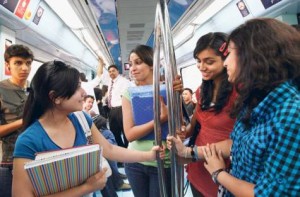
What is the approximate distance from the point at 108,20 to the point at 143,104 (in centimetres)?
529

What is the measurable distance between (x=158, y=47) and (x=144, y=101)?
36 centimetres

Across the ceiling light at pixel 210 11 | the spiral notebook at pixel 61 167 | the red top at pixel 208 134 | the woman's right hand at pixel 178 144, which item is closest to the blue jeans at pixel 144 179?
the red top at pixel 208 134

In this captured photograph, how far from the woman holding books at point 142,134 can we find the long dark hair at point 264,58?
777 mm

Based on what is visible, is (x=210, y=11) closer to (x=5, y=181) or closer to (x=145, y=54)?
(x=145, y=54)

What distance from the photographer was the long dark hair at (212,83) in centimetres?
146

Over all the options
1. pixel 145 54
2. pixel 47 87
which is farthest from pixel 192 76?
pixel 47 87

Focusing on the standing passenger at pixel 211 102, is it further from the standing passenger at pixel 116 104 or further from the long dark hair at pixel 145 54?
the standing passenger at pixel 116 104

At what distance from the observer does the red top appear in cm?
144

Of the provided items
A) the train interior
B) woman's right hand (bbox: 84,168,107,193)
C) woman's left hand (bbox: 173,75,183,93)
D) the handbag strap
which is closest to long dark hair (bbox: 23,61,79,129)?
the handbag strap

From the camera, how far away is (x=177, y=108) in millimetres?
1459

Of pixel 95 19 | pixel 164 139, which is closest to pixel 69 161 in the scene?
pixel 164 139

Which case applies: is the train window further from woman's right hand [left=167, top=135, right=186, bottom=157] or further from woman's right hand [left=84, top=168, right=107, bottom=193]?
woman's right hand [left=84, top=168, right=107, bottom=193]

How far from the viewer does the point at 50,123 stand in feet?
4.25

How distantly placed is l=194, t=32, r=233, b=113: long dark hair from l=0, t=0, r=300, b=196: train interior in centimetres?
233
